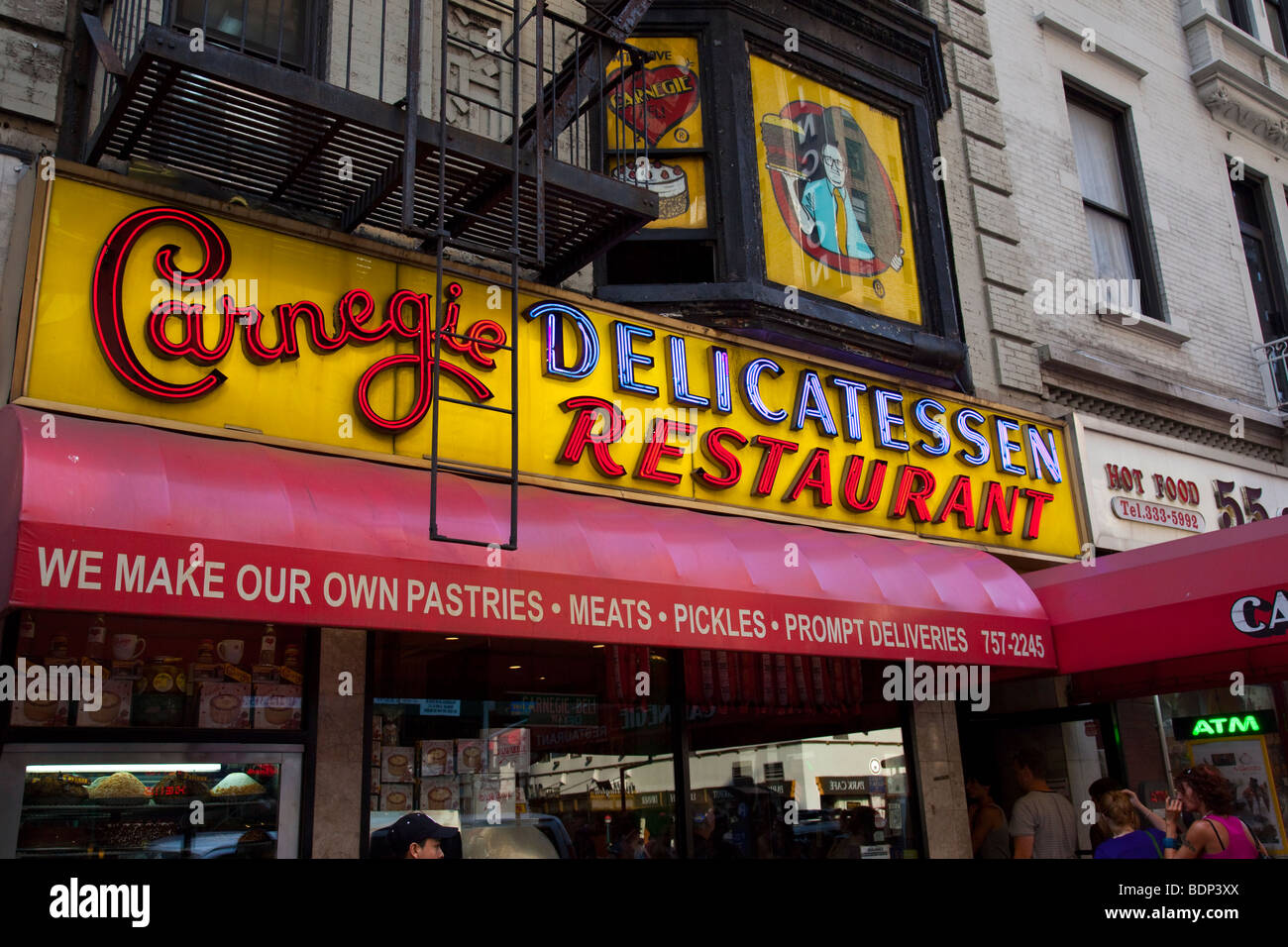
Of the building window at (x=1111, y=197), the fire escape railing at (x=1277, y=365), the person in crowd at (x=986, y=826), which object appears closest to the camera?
the person in crowd at (x=986, y=826)

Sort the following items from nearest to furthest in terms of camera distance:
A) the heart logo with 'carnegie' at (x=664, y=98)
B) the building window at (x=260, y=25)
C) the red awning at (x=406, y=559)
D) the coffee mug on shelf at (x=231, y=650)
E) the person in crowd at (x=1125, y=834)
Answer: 1. the red awning at (x=406, y=559)
2. the coffee mug on shelf at (x=231, y=650)
3. the person in crowd at (x=1125, y=834)
4. the building window at (x=260, y=25)
5. the heart logo with 'carnegie' at (x=664, y=98)

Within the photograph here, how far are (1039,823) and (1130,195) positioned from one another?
25.1 feet

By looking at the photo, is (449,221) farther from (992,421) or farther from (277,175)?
(992,421)

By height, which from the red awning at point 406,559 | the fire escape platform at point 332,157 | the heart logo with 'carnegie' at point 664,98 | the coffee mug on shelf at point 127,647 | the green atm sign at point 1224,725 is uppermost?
the heart logo with 'carnegie' at point 664,98

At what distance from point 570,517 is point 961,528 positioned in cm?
403

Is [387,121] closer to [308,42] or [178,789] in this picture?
[308,42]

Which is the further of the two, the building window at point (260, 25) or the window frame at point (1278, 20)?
the window frame at point (1278, 20)

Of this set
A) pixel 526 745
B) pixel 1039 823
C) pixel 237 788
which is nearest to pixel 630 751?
pixel 526 745

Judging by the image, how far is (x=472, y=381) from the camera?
6527mm

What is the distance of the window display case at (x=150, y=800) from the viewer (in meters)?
4.98

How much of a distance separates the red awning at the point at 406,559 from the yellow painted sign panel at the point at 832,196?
97.3 inches

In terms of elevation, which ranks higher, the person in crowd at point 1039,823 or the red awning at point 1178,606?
the red awning at point 1178,606

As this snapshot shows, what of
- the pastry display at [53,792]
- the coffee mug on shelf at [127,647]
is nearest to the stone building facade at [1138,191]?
the coffee mug on shelf at [127,647]

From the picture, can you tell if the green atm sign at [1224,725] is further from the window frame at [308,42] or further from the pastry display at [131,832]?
the window frame at [308,42]
